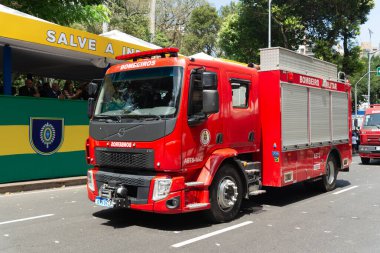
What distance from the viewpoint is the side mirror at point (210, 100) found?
6121 millimetres

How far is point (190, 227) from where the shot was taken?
6.47 m

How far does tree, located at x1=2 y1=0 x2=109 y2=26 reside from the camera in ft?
48.6

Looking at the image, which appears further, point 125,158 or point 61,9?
point 61,9

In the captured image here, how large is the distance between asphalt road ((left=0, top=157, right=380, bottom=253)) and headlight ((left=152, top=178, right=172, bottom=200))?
0.58m

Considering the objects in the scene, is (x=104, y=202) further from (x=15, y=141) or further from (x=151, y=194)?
(x=15, y=141)

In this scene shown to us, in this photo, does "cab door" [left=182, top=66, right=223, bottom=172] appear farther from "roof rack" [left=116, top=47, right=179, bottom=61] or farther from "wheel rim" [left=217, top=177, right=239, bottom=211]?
"wheel rim" [left=217, top=177, right=239, bottom=211]

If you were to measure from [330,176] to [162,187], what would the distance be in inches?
226

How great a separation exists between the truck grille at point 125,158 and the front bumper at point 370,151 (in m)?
13.3

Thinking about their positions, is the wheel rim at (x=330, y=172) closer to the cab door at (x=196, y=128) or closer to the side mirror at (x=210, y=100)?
the cab door at (x=196, y=128)

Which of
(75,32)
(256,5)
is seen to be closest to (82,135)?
(75,32)

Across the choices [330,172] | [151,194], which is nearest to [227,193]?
[151,194]

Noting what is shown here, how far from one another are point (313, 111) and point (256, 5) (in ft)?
49.6

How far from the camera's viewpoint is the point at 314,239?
19.3 feet

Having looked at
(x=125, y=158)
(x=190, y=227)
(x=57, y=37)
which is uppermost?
(x=57, y=37)
